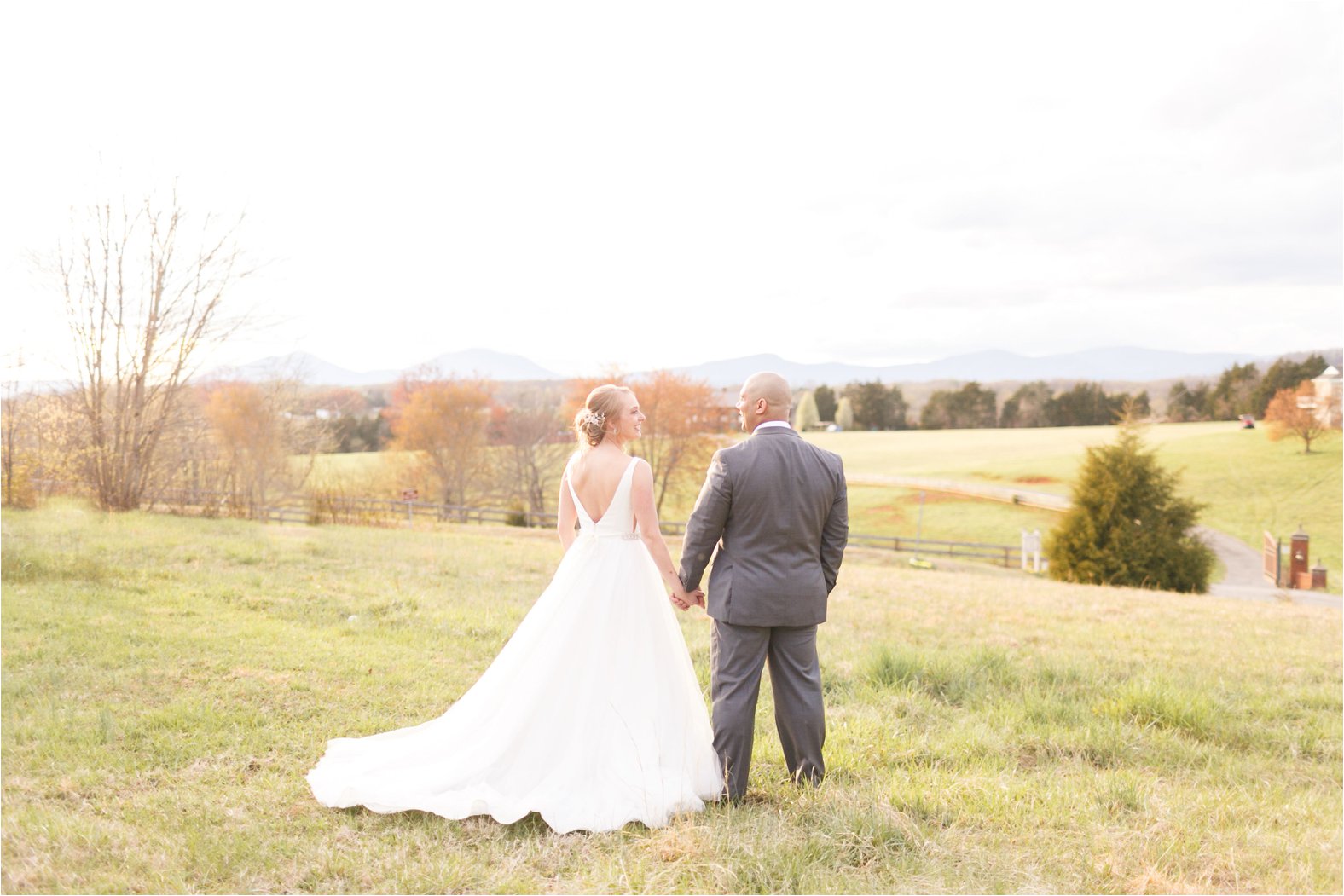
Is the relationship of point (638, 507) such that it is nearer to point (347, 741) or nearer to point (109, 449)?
point (347, 741)

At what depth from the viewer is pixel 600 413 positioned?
15.6ft

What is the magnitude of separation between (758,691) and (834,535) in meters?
0.95

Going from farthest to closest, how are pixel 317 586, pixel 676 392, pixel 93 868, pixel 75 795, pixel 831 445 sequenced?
pixel 831 445 → pixel 676 392 → pixel 317 586 → pixel 75 795 → pixel 93 868

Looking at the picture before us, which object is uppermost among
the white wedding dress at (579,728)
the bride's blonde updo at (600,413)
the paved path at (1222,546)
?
the bride's blonde updo at (600,413)

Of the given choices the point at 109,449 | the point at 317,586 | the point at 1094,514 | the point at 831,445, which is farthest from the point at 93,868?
the point at 831,445

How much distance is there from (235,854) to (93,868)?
1.92ft

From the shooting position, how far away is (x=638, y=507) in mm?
4766

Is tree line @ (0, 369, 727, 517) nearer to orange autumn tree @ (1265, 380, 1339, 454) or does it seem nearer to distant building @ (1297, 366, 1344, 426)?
orange autumn tree @ (1265, 380, 1339, 454)

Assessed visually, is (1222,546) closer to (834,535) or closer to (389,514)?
(389,514)

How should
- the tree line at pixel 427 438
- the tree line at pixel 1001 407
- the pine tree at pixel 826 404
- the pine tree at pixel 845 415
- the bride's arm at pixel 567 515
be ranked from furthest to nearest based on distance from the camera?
the pine tree at pixel 826 404, the pine tree at pixel 845 415, the tree line at pixel 1001 407, the tree line at pixel 427 438, the bride's arm at pixel 567 515

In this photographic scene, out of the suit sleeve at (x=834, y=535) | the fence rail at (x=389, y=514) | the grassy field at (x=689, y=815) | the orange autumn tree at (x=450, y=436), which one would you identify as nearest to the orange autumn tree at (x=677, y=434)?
the fence rail at (x=389, y=514)

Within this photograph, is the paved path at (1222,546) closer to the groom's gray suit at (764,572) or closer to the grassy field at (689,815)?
the grassy field at (689,815)

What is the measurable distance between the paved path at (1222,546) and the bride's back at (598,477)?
22.6 meters

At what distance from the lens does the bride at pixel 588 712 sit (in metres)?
4.28
